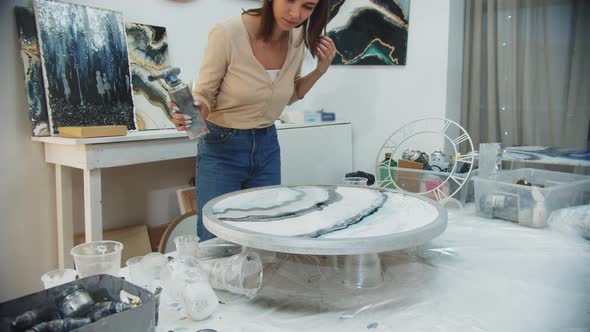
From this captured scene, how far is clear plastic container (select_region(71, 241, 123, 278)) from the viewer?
0.85 m

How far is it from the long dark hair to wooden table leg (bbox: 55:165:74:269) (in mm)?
1135

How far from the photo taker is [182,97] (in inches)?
38.1

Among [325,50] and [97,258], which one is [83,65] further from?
[97,258]

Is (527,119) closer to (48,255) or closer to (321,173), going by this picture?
(321,173)

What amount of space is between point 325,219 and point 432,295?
0.26 metres

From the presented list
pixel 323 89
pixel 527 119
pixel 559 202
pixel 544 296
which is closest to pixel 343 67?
pixel 323 89

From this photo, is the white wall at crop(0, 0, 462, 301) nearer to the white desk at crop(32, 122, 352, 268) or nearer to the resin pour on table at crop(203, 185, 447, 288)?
the white desk at crop(32, 122, 352, 268)

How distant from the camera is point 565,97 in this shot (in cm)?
202

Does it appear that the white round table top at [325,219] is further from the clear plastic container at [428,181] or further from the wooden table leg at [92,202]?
the wooden table leg at [92,202]

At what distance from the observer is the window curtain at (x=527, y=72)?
196cm

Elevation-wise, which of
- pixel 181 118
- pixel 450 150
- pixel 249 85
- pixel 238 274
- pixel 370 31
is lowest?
pixel 238 274

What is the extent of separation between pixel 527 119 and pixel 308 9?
1.40 m

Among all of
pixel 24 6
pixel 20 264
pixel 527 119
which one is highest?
pixel 24 6

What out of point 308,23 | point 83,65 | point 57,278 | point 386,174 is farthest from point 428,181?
point 83,65
